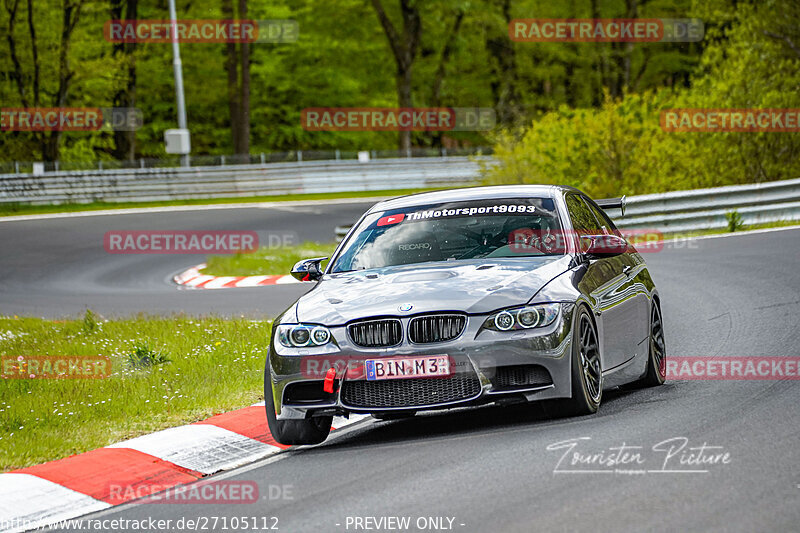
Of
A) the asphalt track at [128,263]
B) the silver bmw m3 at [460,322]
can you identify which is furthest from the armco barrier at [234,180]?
the silver bmw m3 at [460,322]

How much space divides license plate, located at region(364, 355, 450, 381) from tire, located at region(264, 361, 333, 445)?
0.71 m

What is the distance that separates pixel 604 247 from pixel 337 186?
37507mm

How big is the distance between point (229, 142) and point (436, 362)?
6116cm

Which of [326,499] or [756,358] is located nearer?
[326,499]

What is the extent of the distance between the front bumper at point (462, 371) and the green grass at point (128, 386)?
64.9 inches

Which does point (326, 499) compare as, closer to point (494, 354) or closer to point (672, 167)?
point (494, 354)

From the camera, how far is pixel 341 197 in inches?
1713

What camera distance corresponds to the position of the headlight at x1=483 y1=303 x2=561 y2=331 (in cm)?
728

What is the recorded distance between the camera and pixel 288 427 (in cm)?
777

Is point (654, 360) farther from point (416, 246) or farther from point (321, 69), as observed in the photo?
point (321, 69)

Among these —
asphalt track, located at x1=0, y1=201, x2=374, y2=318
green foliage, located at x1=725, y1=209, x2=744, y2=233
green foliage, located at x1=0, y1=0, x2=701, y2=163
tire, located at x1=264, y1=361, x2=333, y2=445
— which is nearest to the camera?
tire, located at x1=264, y1=361, x2=333, y2=445

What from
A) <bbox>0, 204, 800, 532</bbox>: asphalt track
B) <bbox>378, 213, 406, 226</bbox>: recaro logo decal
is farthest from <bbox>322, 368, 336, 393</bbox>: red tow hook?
<bbox>378, 213, 406, 226</bbox>: recaro logo decal

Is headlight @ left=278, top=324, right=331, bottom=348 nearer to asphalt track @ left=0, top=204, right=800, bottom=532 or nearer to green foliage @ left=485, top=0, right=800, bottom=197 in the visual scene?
asphalt track @ left=0, top=204, right=800, bottom=532

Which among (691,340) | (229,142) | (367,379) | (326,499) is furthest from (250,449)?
(229,142)
